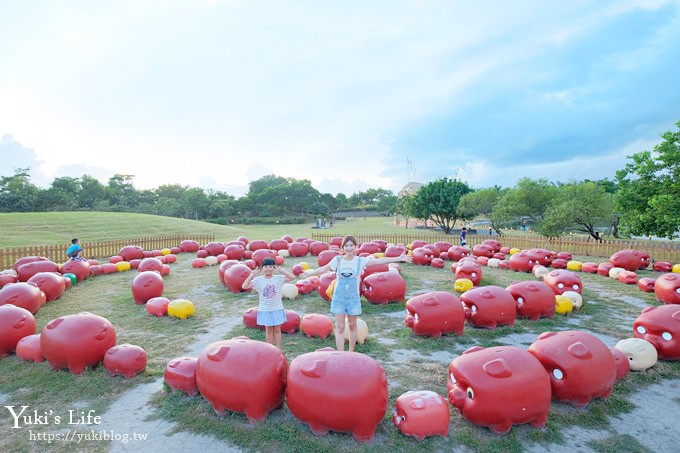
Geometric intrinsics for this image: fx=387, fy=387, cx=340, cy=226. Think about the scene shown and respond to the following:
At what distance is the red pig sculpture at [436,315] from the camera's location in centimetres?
760

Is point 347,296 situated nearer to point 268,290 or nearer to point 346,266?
point 346,266

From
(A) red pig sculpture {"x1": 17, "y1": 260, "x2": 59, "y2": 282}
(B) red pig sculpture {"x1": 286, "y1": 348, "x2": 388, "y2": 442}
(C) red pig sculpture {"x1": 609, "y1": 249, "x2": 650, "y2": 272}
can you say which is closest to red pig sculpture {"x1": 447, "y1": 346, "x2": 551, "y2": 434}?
(B) red pig sculpture {"x1": 286, "y1": 348, "x2": 388, "y2": 442}

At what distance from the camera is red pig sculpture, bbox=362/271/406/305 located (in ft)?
33.5

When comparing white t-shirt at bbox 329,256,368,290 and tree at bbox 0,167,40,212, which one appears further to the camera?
tree at bbox 0,167,40,212

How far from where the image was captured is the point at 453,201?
39.4m

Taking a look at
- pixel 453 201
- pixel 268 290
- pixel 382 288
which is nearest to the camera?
pixel 268 290

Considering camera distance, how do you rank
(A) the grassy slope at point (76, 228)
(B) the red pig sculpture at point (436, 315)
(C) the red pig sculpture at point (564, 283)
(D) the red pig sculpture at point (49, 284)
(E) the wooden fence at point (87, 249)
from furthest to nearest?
1. (A) the grassy slope at point (76, 228)
2. (E) the wooden fence at point (87, 249)
3. (D) the red pig sculpture at point (49, 284)
4. (C) the red pig sculpture at point (564, 283)
5. (B) the red pig sculpture at point (436, 315)

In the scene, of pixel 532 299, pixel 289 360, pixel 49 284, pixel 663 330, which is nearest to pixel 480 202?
pixel 532 299

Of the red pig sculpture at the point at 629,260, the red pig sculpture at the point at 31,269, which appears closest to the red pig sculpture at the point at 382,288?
the red pig sculpture at the point at 31,269

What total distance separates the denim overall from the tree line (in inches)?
624

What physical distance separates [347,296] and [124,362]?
3.61 meters

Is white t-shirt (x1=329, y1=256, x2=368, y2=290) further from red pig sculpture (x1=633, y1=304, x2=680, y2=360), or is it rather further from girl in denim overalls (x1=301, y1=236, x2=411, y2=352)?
red pig sculpture (x1=633, y1=304, x2=680, y2=360)

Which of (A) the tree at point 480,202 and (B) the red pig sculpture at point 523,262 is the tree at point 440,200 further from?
(B) the red pig sculpture at point 523,262

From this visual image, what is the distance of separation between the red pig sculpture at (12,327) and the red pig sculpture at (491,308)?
8609mm
